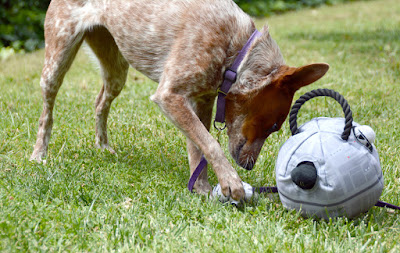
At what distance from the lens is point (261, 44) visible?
3.19 metres

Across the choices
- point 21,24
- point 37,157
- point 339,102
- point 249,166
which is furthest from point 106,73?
point 21,24

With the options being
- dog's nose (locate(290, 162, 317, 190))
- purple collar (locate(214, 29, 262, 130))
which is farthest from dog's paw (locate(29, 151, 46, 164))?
dog's nose (locate(290, 162, 317, 190))

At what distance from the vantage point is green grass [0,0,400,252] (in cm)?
236

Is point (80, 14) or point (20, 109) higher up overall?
point (80, 14)

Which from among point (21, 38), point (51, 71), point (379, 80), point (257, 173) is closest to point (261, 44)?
point (257, 173)

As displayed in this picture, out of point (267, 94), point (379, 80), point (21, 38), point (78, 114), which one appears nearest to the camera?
point (267, 94)

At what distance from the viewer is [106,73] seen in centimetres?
423

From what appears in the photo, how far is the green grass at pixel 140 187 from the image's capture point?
2.36m

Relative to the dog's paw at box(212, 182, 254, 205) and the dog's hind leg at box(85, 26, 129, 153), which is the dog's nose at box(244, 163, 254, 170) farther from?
the dog's hind leg at box(85, 26, 129, 153)

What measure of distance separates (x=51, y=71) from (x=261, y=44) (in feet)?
5.58

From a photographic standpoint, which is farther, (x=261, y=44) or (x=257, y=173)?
(x=257, y=173)

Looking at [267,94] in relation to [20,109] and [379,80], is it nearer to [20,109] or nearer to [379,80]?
[20,109]

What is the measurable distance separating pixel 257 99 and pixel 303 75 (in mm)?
343

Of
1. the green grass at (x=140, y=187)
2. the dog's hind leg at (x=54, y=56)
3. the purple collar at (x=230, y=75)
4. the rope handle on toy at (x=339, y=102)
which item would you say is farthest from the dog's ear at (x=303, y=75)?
the dog's hind leg at (x=54, y=56)
